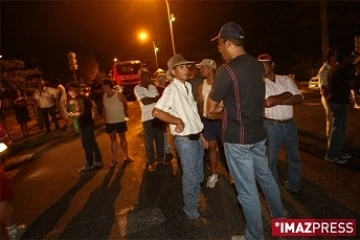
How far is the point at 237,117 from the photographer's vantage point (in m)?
2.99

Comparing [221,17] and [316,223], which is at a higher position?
[221,17]

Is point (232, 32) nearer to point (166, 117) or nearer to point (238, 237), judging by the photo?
point (166, 117)

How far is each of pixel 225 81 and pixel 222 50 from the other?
370mm

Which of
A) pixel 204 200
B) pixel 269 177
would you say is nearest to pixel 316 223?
pixel 269 177

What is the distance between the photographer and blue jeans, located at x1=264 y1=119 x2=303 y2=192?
3988 mm

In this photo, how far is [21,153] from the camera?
384 inches

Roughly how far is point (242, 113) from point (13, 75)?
24120 mm

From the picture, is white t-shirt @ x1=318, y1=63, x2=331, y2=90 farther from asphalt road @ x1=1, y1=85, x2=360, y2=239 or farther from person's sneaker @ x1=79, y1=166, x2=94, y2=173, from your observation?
person's sneaker @ x1=79, y1=166, x2=94, y2=173

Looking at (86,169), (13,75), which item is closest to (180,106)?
(86,169)

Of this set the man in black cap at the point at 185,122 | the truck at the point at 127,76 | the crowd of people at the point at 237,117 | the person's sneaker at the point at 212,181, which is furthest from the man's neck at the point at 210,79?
the truck at the point at 127,76

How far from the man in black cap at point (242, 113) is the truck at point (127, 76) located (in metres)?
20.9

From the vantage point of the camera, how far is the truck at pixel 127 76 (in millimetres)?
23781

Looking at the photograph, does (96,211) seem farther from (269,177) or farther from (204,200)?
(269,177)

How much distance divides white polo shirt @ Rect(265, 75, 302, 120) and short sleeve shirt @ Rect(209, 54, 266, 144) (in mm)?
888
